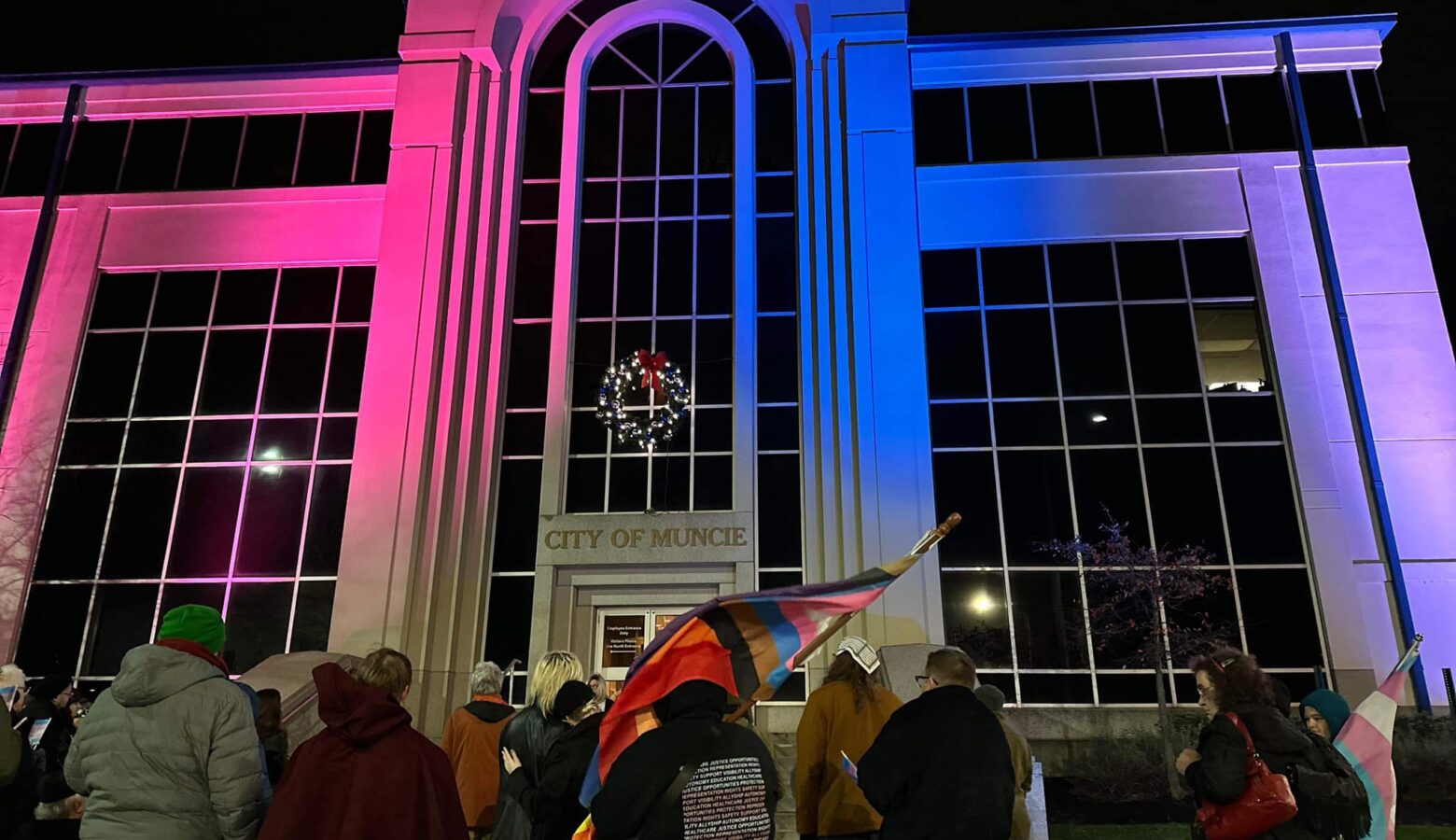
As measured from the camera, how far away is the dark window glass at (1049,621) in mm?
14438

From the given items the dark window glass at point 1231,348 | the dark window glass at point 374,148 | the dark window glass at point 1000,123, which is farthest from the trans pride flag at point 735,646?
the dark window glass at point 374,148

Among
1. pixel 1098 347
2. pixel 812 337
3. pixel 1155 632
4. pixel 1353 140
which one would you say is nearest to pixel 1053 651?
pixel 1155 632

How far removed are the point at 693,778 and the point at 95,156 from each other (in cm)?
1989

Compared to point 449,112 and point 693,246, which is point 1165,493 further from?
point 449,112

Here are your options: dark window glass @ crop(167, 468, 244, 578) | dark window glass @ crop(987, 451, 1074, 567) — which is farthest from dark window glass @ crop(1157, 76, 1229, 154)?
dark window glass @ crop(167, 468, 244, 578)

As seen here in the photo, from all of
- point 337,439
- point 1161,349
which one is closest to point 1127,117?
point 1161,349

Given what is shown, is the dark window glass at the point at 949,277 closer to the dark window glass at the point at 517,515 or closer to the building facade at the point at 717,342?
the building facade at the point at 717,342

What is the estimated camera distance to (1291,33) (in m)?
16.9

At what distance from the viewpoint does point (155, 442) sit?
16.2 meters

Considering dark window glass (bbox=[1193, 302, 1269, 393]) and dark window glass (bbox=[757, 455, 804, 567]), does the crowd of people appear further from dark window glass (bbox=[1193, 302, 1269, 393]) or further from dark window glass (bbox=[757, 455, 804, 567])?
dark window glass (bbox=[1193, 302, 1269, 393])

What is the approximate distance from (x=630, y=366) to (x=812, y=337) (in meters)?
3.08

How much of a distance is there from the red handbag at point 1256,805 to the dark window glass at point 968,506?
10556mm

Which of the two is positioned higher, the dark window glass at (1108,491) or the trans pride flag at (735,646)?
the dark window glass at (1108,491)

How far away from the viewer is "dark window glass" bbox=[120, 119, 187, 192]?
17703 millimetres
